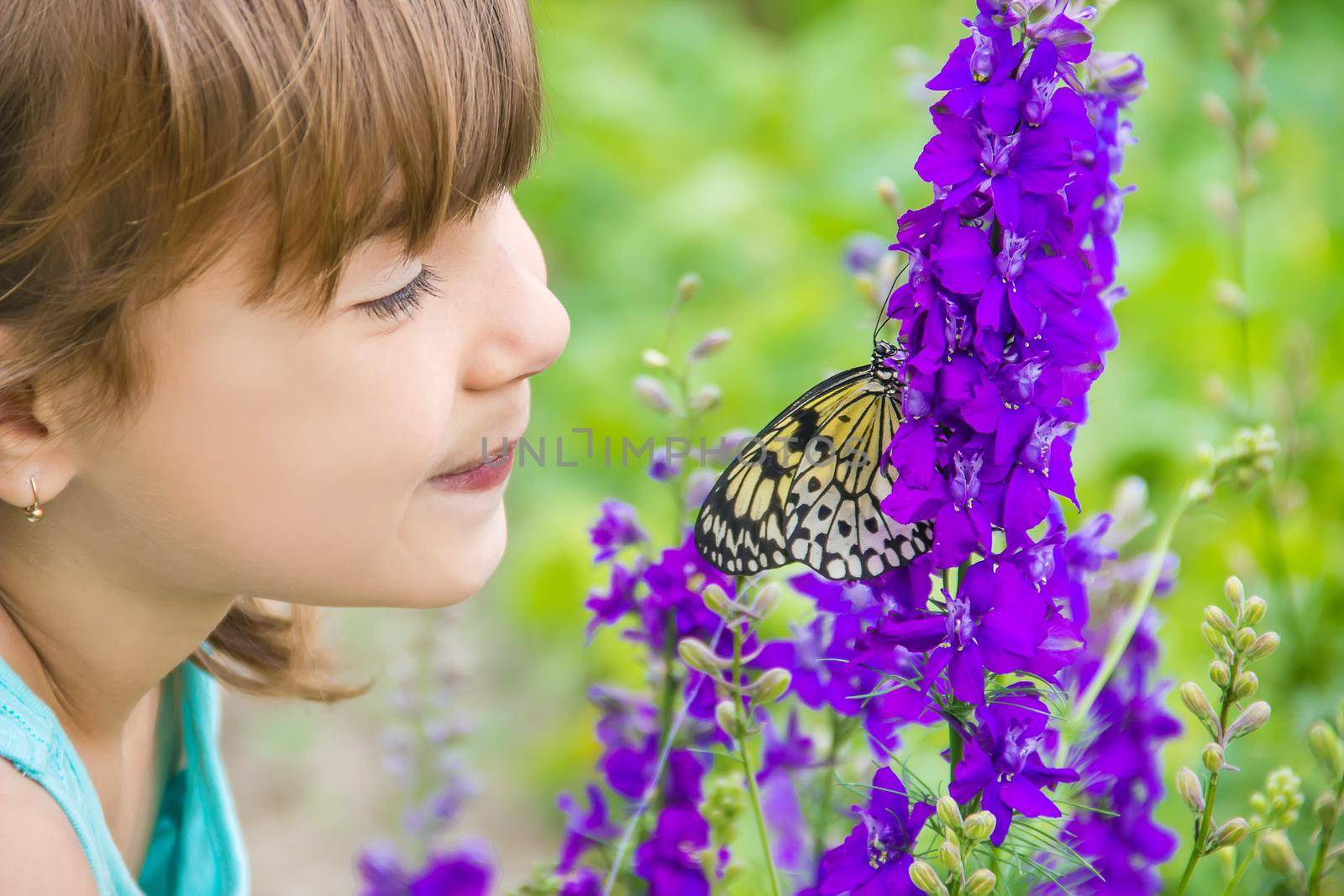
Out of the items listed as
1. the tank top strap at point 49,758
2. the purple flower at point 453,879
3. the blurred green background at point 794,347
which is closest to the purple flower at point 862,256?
the blurred green background at point 794,347

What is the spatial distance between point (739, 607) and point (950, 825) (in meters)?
0.19

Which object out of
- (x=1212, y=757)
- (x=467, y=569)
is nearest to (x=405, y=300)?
(x=467, y=569)

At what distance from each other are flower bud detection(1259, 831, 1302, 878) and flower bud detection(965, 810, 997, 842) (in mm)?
226

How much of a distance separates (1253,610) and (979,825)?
0.21 m

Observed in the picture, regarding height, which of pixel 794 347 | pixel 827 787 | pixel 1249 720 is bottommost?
pixel 794 347

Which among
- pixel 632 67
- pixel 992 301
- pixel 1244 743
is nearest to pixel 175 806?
pixel 992 301

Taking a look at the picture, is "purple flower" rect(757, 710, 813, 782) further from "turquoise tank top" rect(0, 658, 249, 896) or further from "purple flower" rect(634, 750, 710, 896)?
"turquoise tank top" rect(0, 658, 249, 896)

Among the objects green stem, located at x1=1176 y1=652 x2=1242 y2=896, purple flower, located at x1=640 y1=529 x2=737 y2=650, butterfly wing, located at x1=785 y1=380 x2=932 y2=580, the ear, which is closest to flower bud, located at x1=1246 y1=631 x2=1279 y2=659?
green stem, located at x1=1176 y1=652 x2=1242 y2=896

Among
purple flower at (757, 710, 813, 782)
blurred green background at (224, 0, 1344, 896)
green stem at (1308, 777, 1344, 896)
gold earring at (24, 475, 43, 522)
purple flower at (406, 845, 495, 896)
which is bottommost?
blurred green background at (224, 0, 1344, 896)

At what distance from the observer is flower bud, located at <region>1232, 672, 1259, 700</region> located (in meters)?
0.72

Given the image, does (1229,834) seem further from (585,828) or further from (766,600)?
(585,828)

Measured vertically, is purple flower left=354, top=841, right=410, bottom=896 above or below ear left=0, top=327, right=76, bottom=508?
below

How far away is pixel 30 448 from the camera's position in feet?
2.80

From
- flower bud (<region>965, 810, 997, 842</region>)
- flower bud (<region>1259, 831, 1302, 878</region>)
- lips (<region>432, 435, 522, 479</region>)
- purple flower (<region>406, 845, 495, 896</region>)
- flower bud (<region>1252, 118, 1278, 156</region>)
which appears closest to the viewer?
flower bud (<region>965, 810, 997, 842</region>)
